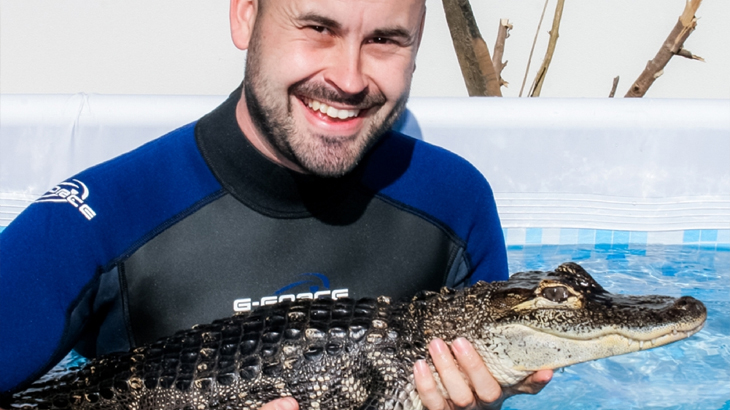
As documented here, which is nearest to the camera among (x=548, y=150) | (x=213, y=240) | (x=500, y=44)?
(x=213, y=240)

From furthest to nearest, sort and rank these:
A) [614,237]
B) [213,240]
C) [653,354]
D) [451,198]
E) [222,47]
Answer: [222,47] < [614,237] < [653,354] < [451,198] < [213,240]

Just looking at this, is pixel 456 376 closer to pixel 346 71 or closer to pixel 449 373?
pixel 449 373

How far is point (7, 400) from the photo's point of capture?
195 cm

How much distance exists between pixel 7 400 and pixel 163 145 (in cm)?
88

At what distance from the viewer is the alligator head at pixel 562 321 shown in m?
1.88

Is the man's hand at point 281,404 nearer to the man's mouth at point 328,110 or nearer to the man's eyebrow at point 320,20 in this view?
the man's mouth at point 328,110

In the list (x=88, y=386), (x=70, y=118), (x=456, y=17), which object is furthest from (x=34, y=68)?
(x=88, y=386)

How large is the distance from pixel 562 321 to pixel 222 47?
5006 millimetres

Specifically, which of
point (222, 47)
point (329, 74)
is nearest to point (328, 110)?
point (329, 74)

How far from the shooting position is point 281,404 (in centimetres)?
195

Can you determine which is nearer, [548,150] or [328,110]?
[328,110]

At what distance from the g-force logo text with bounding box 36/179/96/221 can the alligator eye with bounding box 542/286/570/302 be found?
1.33m

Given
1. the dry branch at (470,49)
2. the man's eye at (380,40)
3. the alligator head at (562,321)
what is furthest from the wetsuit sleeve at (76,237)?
the dry branch at (470,49)

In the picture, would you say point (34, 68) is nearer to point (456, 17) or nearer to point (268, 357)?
point (456, 17)
